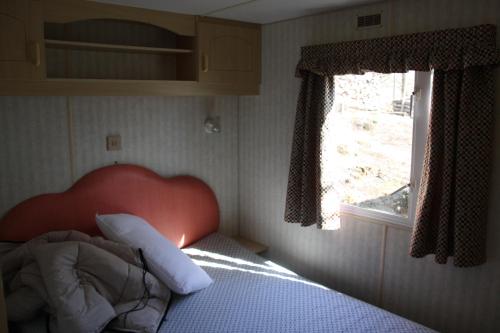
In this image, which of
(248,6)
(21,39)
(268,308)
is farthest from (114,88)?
(268,308)

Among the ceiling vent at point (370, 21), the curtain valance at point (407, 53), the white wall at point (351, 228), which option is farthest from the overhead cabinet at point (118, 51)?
the ceiling vent at point (370, 21)

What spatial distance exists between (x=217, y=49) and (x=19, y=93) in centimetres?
127

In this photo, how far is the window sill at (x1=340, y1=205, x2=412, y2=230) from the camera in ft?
8.39

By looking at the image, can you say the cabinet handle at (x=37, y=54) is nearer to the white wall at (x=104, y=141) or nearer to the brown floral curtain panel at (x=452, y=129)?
the white wall at (x=104, y=141)

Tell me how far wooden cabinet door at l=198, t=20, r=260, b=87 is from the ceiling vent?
872 mm

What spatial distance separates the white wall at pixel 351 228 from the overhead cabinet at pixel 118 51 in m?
0.25

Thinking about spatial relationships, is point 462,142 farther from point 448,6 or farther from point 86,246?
point 86,246

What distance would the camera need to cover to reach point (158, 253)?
2527mm

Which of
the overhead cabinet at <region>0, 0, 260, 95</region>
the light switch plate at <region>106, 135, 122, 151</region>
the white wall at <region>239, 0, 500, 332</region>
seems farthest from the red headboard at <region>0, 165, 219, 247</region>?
the overhead cabinet at <region>0, 0, 260, 95</region>

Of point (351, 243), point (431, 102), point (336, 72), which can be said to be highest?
point (336, 72)

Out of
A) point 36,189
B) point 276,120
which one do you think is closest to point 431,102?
point 276,120

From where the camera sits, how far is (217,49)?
119 inches

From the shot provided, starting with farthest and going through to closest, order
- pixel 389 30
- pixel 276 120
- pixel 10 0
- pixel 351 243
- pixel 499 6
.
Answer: pixel 276 120 → pixel 351 243 → pixel 389 30 → pixel 10 0 → pixel 499 6

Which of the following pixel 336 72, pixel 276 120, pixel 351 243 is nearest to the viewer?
pixel 336 72
